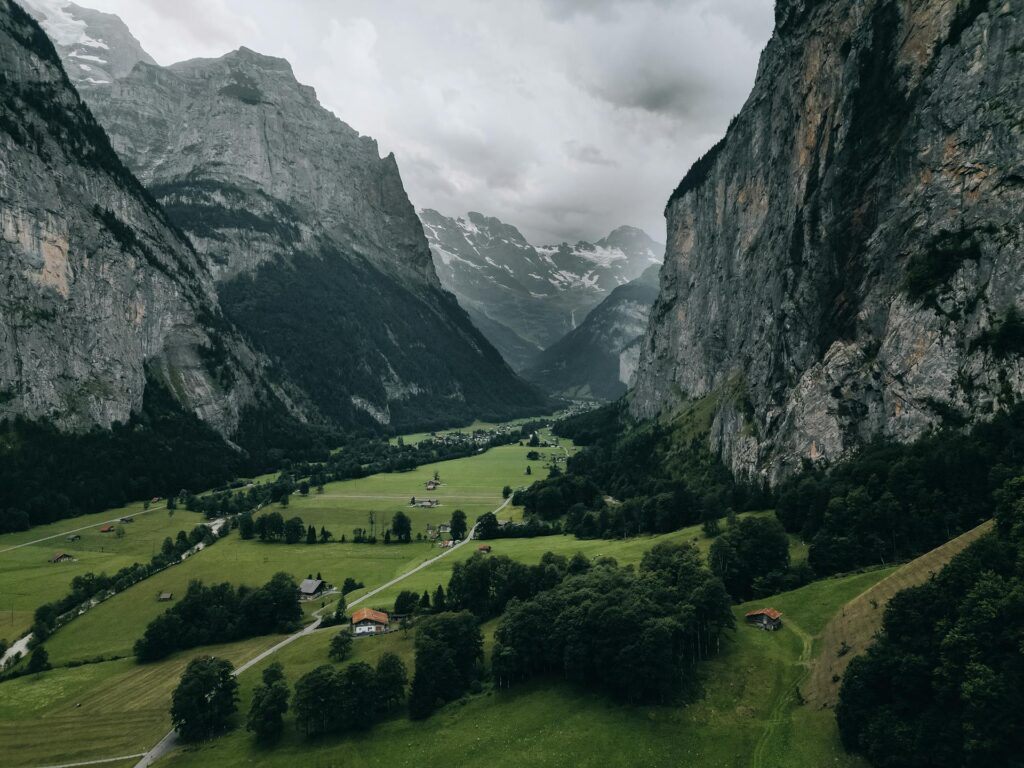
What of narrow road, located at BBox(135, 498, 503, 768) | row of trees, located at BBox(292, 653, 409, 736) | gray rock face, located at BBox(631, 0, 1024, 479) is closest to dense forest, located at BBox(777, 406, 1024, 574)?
gray rock face, located at BBox(631, 0, 1024, 479)

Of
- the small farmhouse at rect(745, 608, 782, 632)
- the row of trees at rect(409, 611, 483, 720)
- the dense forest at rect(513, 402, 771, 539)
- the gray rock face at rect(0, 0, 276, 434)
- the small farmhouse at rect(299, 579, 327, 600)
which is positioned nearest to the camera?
the row of trees at rect(409, 611, 483, 720)

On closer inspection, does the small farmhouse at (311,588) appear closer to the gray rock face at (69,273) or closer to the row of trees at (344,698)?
the row of trees at (344,698)

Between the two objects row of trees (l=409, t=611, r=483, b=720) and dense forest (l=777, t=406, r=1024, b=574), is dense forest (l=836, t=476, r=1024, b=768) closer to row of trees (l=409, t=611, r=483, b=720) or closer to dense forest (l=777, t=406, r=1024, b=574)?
dense forest (l=777, t=406, r=1024, b=574)

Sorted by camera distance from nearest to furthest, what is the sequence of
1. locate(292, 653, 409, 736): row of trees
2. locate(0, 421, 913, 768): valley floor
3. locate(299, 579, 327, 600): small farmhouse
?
locate(0, 421, 913, 768): valley floor
locate(292, 653, 409, 736): row of trees
locate(299, 579, 327, 600): small farmhouse

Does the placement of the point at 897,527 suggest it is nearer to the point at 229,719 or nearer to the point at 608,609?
the point at 608,609

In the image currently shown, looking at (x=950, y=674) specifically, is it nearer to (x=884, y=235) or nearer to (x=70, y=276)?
(x=884, y=235)

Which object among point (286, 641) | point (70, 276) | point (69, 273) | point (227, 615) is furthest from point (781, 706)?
point (69, 273)

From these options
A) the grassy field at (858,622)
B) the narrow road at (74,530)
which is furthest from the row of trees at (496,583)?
the narrow road at (74,530)

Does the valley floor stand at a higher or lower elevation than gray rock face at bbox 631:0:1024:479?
lower
